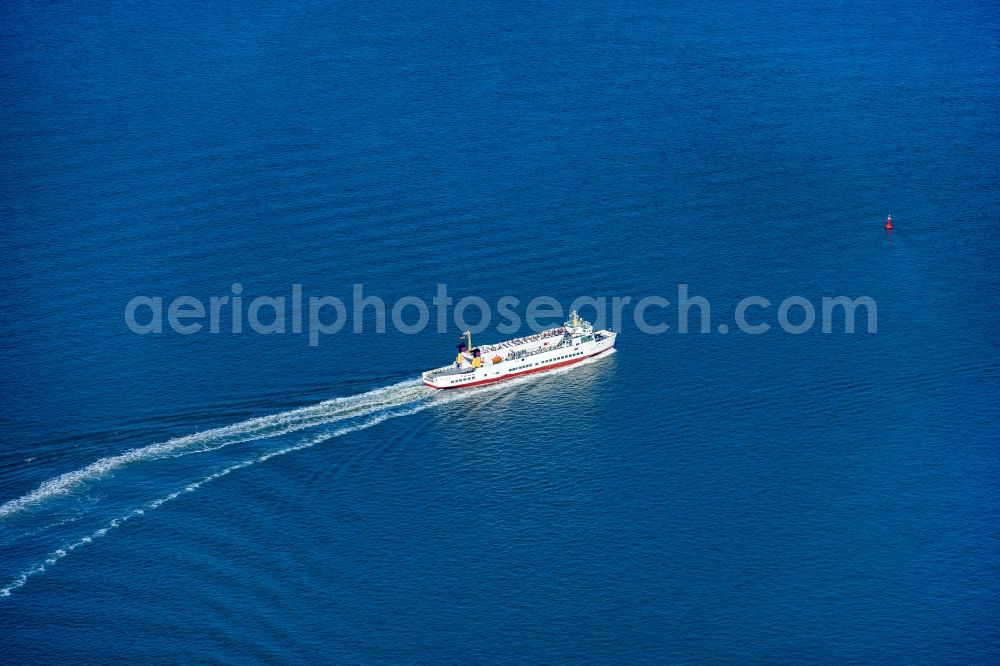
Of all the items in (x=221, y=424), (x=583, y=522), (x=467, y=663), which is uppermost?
(x=221, y=424)

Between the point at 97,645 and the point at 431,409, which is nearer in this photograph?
the point at 97,645

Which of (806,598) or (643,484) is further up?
(643,484)

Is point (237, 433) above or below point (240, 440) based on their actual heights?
above

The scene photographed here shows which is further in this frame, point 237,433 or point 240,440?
point 237,433

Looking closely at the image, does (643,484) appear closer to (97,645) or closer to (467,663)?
(467,663)

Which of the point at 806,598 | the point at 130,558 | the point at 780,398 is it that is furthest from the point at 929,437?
the point at 130,558

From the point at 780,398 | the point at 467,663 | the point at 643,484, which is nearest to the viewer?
the point at 467,663

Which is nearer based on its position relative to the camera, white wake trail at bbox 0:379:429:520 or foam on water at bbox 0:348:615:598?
foam on water at bbox 0:348:615:598

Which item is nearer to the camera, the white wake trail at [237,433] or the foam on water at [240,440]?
the foam on water at [240,440]
